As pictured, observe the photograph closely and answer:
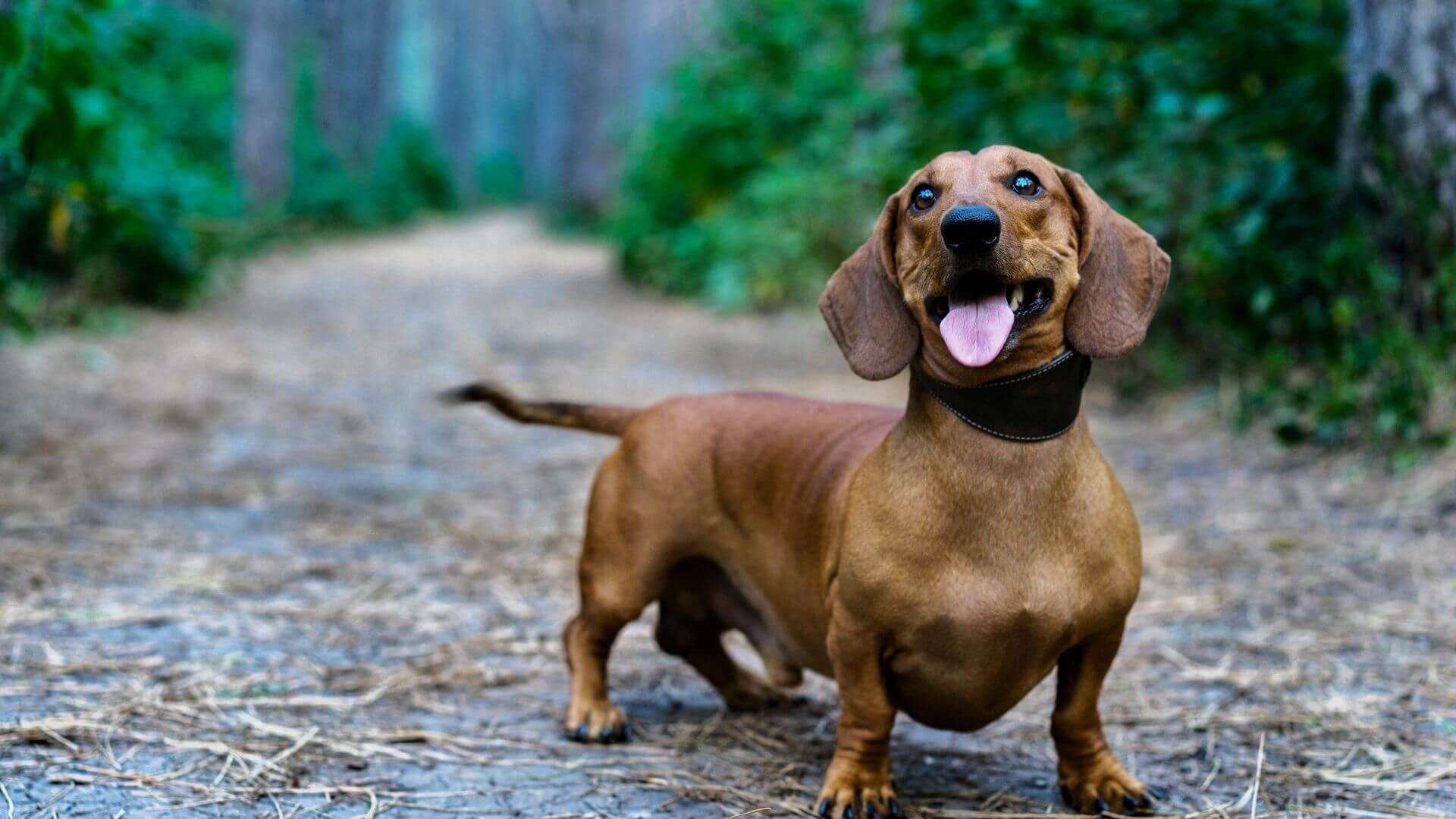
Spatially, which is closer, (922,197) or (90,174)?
(922,197)

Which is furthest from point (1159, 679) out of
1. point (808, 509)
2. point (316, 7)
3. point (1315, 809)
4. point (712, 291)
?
point (316, 7)

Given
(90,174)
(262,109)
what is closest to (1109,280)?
(90,174)

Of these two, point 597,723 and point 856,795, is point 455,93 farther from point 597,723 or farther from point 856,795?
point 856,795

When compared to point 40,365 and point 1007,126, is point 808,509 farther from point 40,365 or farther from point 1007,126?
point 40,365

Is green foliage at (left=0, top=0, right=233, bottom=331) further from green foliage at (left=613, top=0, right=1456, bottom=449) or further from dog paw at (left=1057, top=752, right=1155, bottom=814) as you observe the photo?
green foliage at (left=613, top=0, right=1456, bottom=449)

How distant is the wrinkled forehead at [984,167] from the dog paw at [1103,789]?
1111 millimetres

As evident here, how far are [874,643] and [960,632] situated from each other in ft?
0.59

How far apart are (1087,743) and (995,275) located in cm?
93

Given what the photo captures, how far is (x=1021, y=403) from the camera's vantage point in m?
2.48

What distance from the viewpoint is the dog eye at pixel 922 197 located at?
253cm

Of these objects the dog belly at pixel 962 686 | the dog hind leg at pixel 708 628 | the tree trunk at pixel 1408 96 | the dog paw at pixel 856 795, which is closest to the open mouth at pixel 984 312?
the dog belly at pixel 962 686

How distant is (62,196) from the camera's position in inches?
216

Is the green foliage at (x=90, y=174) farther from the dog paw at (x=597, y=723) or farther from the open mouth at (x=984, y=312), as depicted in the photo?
the open mouth at (x=984, y=312)

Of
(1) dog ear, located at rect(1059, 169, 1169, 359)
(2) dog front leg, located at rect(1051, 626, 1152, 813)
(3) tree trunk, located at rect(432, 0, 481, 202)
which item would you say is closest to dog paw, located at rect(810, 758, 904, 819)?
(2) dog front leg, located at rect(1051, 626, 1152, 813)
